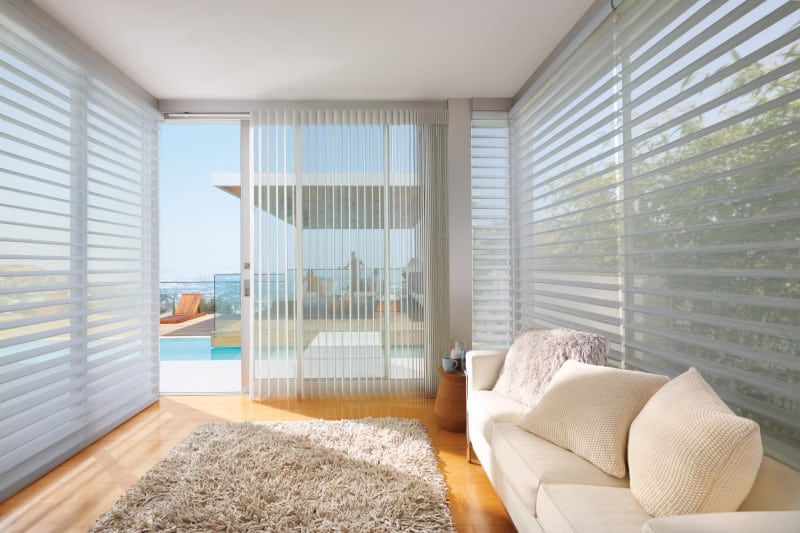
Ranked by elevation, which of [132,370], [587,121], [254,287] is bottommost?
[132,370]

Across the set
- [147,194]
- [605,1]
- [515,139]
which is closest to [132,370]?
[147,194]

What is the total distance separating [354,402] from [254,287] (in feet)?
4.71

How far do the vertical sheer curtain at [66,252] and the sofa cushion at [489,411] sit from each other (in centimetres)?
259

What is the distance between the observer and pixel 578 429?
1.67 metres

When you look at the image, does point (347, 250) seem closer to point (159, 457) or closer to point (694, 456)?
point (159, 457)

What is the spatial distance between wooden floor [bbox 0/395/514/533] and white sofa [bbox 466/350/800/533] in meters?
0.22

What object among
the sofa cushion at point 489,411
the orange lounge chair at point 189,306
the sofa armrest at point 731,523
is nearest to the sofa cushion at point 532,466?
the sofa cushion at point 489,411

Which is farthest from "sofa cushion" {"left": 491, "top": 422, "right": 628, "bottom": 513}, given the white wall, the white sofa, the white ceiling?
the white ceiling

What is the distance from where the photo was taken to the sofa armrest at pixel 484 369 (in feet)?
8.70

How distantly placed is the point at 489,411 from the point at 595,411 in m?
0.68

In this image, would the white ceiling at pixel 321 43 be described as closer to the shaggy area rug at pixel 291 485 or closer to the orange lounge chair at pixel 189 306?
the shaggy area rug at pixel 291 485

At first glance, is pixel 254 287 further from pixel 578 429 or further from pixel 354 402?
pixel 578 429

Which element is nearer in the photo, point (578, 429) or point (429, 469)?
point (578, 429)

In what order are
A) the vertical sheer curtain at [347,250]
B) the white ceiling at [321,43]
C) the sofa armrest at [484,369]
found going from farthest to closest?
1. the vertical sheer curtain at [347,250]
2. the sofa armrest at [484,369]
3. the white ceiling at [321,43]
